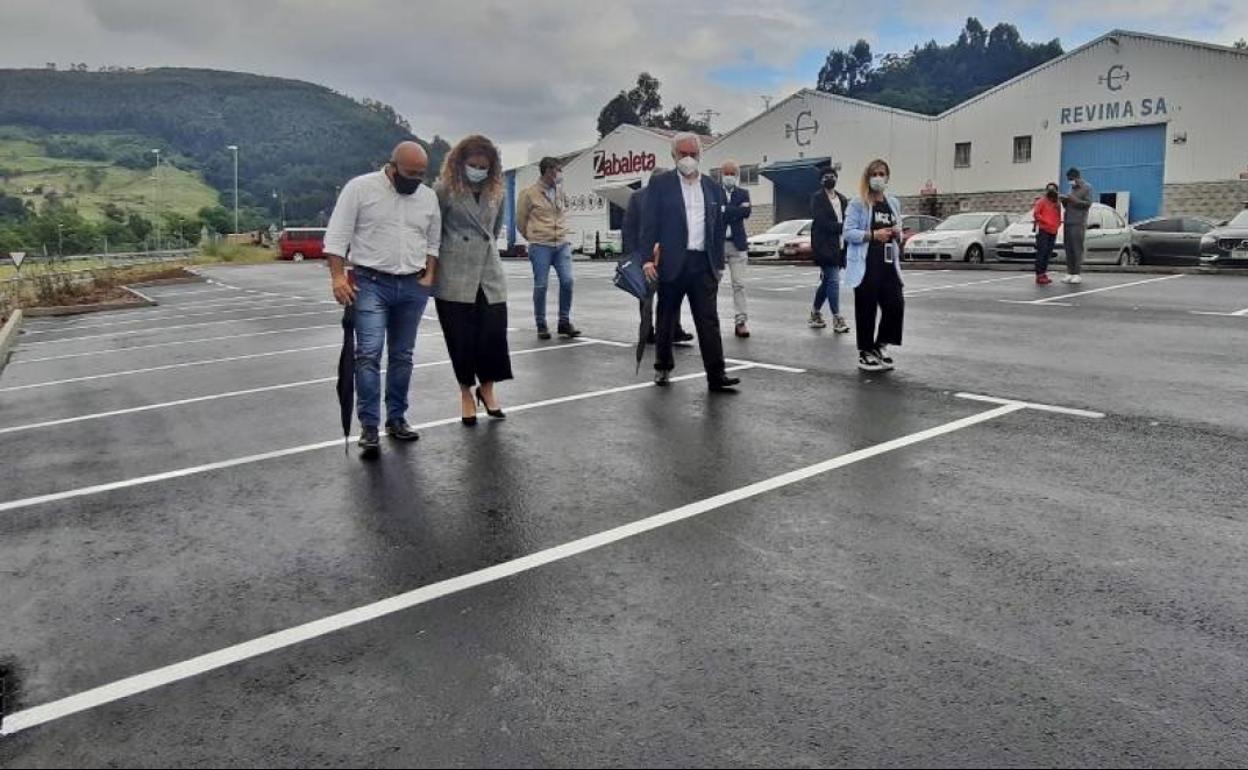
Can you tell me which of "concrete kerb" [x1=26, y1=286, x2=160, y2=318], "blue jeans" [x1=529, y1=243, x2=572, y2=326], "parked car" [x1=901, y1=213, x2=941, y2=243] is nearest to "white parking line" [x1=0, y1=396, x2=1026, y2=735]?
"blue jeans" [x1=529, y1=243, x2=572, y2=326]

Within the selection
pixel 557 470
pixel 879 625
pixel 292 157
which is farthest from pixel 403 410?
pixel 292 157

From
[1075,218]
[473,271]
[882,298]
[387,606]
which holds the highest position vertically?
[1075,218]

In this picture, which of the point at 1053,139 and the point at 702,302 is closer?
the point at 702,302

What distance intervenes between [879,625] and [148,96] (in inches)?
8026

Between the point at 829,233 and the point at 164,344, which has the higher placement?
the point at 829,233

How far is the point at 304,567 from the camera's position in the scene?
3.95 m

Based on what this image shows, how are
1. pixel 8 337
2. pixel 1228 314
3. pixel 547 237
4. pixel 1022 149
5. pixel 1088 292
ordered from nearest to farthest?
pixel 547 237 → pixel 1228 314 → pixel 8 337 → pixel 1088 292 → pixel 1022 149

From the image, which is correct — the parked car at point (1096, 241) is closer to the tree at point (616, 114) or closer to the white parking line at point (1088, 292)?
the white parking line at point (1088, 292)

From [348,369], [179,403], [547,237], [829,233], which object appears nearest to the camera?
[348,369]

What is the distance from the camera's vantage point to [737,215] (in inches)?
363

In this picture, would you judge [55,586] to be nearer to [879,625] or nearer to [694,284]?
[879,625]

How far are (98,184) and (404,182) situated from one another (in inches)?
5687

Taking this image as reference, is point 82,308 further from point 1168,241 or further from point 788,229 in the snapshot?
point 1168,241

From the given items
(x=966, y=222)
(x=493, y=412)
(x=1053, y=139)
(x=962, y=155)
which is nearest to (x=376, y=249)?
(x=493, y=412)
